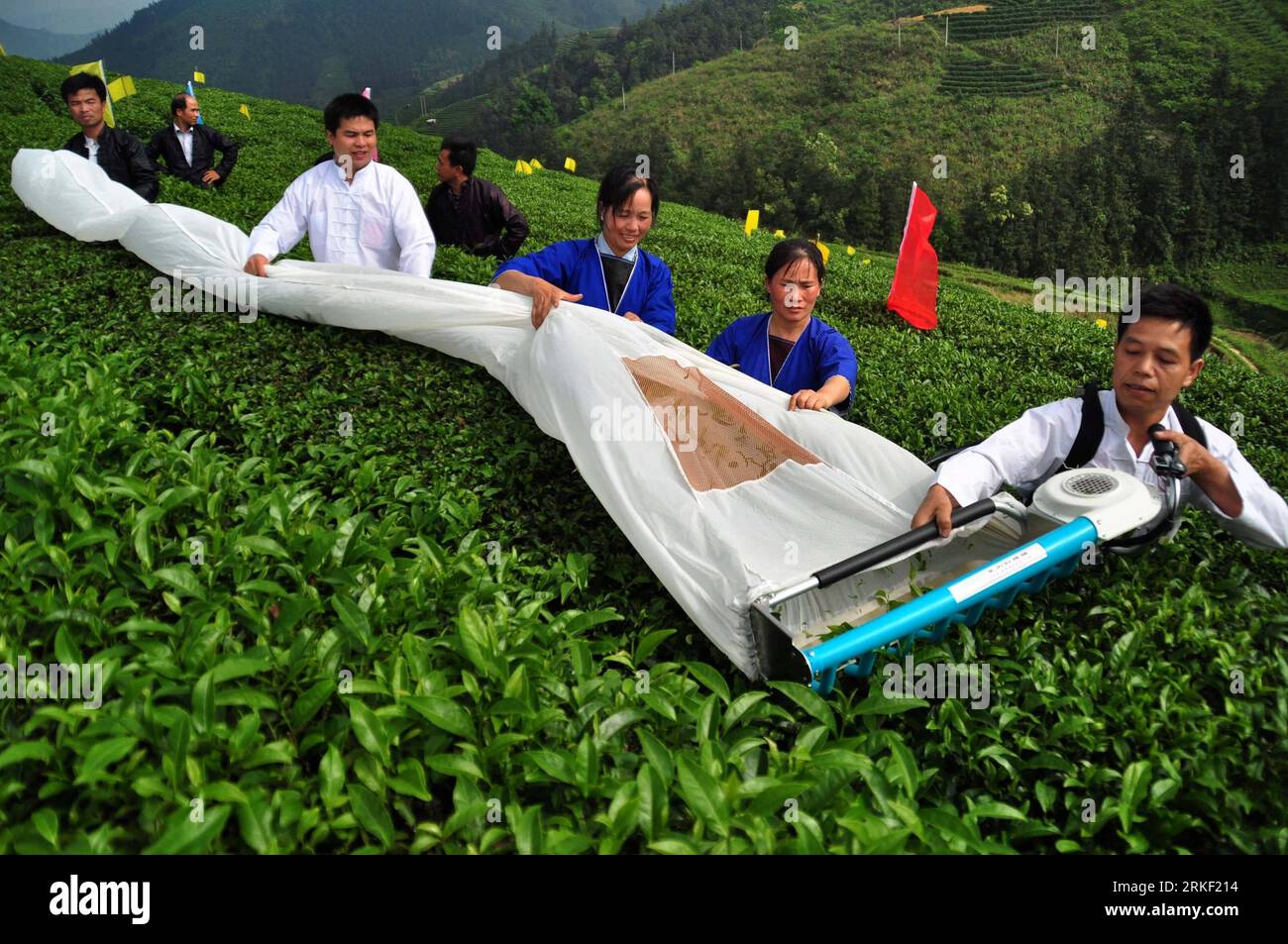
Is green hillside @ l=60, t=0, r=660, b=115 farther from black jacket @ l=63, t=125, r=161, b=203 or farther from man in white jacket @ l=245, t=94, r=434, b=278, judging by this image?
man in white jacket @ l=245, t=94, r=434, b=278

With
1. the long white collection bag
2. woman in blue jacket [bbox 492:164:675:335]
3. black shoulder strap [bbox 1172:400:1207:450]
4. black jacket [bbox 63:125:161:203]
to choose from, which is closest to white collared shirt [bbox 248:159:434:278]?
the long white collection bag

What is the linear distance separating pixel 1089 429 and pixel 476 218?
16.3 feet

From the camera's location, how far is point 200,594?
7.23ft

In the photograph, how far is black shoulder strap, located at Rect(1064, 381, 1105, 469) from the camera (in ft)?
9.27

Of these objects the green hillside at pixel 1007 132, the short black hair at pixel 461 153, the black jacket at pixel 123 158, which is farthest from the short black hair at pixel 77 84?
the green hillside at pixel 1007 132

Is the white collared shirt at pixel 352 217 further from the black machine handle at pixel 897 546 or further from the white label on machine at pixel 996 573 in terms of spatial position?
the white label on machine at pixel 996 573

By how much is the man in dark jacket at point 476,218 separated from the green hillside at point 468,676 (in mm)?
2808

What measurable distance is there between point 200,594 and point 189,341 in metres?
2.72

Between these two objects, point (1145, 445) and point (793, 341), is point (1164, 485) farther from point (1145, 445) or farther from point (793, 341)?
point (793, 341)

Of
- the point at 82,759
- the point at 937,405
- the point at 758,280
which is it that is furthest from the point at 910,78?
the point at 82,759

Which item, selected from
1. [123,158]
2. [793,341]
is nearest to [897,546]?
[793,341]

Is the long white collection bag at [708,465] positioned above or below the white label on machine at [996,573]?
above

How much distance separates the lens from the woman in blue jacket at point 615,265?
4.04 meters
